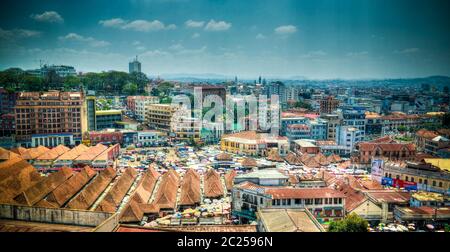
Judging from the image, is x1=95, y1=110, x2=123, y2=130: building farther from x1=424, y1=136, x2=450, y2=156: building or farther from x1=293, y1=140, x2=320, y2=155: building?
x1=424, y1=136, x2=450, y2=156: building

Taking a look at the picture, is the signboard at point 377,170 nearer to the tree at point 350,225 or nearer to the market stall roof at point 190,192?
the tree at point 350,225

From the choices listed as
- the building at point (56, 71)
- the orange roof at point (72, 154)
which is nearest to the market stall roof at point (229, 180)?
the orange roof at point (72, 154)

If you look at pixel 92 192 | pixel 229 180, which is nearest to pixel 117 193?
pixel 92 192

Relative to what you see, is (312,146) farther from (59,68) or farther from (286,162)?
(59,68)

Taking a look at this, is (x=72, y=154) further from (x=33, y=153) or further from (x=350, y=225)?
(x=350, y=225)

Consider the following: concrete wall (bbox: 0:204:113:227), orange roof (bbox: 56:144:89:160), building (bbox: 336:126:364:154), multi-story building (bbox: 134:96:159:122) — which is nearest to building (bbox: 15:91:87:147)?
orange roof (bbox: 56:144:89:160)
